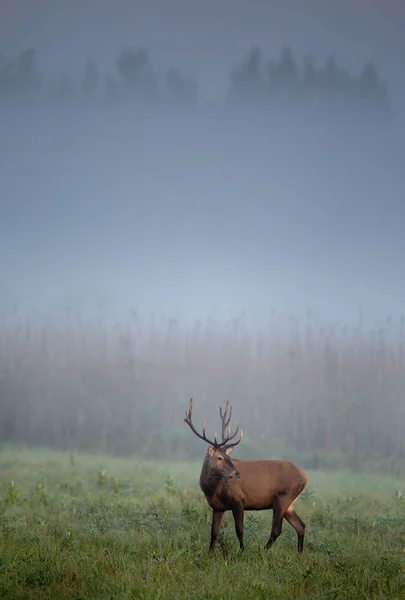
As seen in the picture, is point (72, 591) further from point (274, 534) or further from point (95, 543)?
point (274, 534)

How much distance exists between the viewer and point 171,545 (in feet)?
32.1

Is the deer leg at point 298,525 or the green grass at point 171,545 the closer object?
the green grass at point 171,545

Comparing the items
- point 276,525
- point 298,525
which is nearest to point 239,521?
point 276,525

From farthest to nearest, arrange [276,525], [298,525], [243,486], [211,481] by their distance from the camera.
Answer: [298,525] < [276,525] < [243,486] < [211,481]

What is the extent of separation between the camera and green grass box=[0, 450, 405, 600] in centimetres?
757

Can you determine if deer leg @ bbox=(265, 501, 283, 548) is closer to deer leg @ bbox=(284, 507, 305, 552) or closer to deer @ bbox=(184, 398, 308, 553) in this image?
deer @ bbox=(184, 398, 308, 553)

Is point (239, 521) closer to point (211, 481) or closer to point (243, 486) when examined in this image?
point (243, 486)

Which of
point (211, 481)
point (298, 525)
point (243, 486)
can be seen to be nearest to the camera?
point (211, 481)

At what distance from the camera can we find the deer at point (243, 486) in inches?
365

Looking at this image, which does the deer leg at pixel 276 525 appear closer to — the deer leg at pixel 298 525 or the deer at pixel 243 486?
the deer at pixel 243 486

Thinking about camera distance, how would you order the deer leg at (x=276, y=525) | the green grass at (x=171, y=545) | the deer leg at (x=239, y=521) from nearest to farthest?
1. the green grass at (x=171, y=545)
2. the deer leg at (x=239, y=521)
3. the deer leg at (x=276, y=525)

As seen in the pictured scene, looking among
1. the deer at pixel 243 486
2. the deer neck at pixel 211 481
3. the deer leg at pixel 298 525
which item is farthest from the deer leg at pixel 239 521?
the deer leg at pixel 298 525

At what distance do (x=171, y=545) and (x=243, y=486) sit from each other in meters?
1.28

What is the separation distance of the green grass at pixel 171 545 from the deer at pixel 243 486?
371mm
